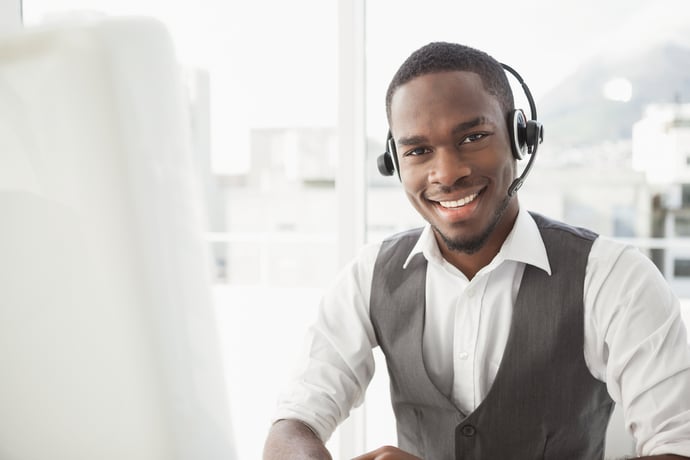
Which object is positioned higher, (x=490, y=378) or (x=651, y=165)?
(x=651, y=165)

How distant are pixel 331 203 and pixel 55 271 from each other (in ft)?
17.8

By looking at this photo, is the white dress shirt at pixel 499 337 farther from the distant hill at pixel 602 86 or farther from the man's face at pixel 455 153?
the distant hill at pixel 602 86

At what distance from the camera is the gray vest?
3.61 ft

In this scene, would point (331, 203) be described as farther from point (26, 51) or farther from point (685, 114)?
point (26, 51)

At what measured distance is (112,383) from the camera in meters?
0.42

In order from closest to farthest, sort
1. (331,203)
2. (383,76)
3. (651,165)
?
(383,76) < (651,165) < (331,203)

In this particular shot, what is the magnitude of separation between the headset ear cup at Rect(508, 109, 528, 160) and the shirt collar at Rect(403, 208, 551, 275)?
14cm

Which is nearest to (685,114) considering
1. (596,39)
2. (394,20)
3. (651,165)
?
(651,165)

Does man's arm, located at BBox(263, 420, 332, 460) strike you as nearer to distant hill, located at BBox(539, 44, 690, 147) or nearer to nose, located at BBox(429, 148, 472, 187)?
nose, located at BBox(429, 148, 472, 187)

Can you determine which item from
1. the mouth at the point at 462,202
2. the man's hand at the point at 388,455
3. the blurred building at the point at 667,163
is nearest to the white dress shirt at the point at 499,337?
the mouth at the point at 462,202

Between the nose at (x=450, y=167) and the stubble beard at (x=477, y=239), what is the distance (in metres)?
0.11

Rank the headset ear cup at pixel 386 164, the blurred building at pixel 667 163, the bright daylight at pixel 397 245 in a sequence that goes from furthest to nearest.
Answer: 1. the blurred building at pixel 667 163
2. the headset ear cup at pixel 386 164
3. the bright daylight at pixel 397 245

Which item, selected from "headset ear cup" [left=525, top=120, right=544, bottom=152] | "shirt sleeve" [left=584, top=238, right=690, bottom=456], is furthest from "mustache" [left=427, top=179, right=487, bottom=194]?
"shirt sleeve" [left=584, top=238, right=690, bottom=456]

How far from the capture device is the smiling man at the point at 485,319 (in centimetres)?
107
